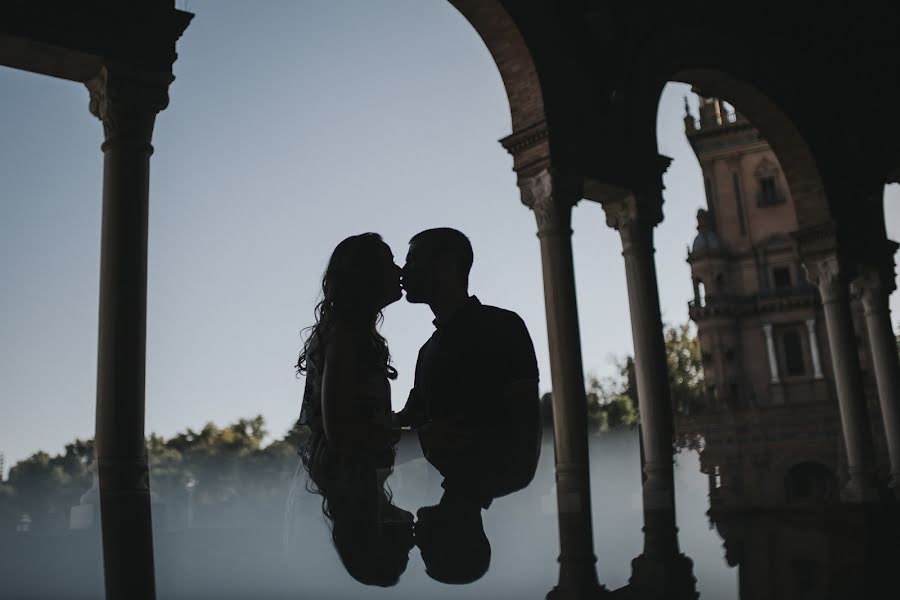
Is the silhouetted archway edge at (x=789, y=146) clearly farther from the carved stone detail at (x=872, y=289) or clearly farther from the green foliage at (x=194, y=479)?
the green foliage at (x=194, y=479)

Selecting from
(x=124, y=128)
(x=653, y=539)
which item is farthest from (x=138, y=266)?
(x=653, y=539)

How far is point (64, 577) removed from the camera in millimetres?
5625

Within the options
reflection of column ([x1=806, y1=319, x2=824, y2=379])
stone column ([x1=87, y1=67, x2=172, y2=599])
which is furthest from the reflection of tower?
stone column ([x1=87, y1=67, x2=172, y2=599])

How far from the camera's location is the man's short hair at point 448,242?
4.82 ft

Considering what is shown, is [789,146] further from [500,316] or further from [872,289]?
[500,316]

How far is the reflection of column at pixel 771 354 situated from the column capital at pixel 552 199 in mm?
29525

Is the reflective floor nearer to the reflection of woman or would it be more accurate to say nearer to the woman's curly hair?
the reflection of woman

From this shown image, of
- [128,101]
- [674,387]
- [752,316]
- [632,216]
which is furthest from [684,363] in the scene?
[128,101]

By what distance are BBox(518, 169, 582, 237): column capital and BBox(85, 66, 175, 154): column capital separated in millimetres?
4223

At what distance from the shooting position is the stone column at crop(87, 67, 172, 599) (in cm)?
498

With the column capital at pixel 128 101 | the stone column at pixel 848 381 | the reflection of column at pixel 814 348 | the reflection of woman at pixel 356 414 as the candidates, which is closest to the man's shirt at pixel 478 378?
the reflection of woman at pixel 356 414

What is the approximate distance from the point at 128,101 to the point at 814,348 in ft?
112

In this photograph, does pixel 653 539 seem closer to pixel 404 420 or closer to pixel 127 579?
pixel 127 579

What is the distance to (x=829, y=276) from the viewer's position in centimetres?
1270
